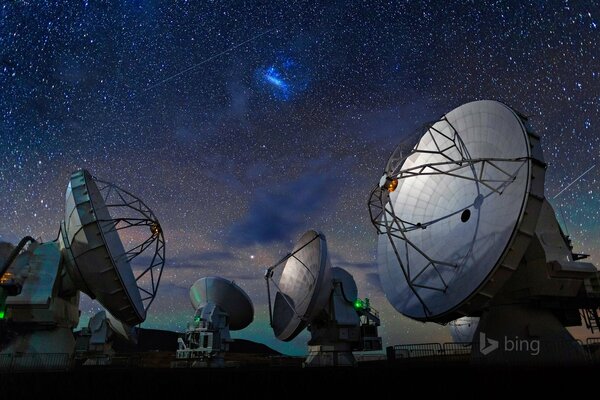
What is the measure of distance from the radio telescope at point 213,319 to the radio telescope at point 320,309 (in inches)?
98.3

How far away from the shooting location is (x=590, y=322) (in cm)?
2134

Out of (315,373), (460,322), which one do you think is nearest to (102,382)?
(315,373)

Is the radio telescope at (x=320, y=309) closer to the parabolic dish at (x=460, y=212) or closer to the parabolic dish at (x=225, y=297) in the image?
the parabolic dish at (x=225, y=297)

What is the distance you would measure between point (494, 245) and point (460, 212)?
12.6ft

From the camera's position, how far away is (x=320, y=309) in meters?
28.0

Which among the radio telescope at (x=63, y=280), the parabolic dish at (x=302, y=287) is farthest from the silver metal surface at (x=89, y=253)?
the parabolic dish at (x=302, y=287)

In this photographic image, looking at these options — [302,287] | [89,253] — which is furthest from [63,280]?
[302,287]

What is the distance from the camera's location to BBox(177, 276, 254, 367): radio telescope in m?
27.8

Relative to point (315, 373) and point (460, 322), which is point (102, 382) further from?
point (460, 322)

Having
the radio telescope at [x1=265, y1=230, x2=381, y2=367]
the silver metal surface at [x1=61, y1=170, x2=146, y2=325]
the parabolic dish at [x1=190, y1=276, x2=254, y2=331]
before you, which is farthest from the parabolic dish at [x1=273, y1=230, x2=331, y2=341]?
the silver metal surface at [x1=61, y1=170, x2=146, y2=325]

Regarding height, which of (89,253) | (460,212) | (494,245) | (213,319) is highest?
(460,212)

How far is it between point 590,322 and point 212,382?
18.3 metres

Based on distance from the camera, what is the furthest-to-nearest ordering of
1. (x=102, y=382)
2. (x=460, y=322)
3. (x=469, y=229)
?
(x=460, y=322)
(x=469, y=229)
(x=102, y=382)

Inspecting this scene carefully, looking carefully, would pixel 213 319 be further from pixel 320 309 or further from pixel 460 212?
pixel 460 212
